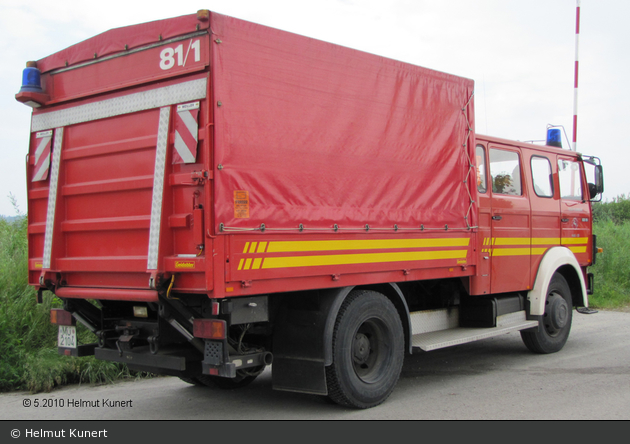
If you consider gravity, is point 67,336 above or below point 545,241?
below

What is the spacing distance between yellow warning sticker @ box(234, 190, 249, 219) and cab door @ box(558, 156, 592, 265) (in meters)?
5.34

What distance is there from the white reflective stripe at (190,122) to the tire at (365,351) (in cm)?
204

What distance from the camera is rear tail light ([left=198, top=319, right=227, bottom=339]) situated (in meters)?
4.58

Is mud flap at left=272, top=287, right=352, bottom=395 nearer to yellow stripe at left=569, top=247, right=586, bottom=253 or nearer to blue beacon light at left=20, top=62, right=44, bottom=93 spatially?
blue beacon light at left=20, top=62, right=44, bottom=93

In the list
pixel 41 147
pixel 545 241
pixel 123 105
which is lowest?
pixel 545 241

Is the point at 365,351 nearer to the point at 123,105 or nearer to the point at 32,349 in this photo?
the point at 123,105

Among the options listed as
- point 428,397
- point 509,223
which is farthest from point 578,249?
point 428,397

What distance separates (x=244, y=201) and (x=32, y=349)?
159 inches

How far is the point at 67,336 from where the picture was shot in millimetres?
5598

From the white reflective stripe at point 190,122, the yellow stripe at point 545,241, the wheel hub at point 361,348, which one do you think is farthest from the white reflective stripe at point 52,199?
the yellow stripe at point 545,241

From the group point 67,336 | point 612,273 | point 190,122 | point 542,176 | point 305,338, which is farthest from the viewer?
point 612,273

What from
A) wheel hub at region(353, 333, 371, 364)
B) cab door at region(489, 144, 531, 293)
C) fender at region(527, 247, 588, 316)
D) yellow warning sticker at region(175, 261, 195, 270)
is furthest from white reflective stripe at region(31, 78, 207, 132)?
fender at region(527, 247, 588, 316)
